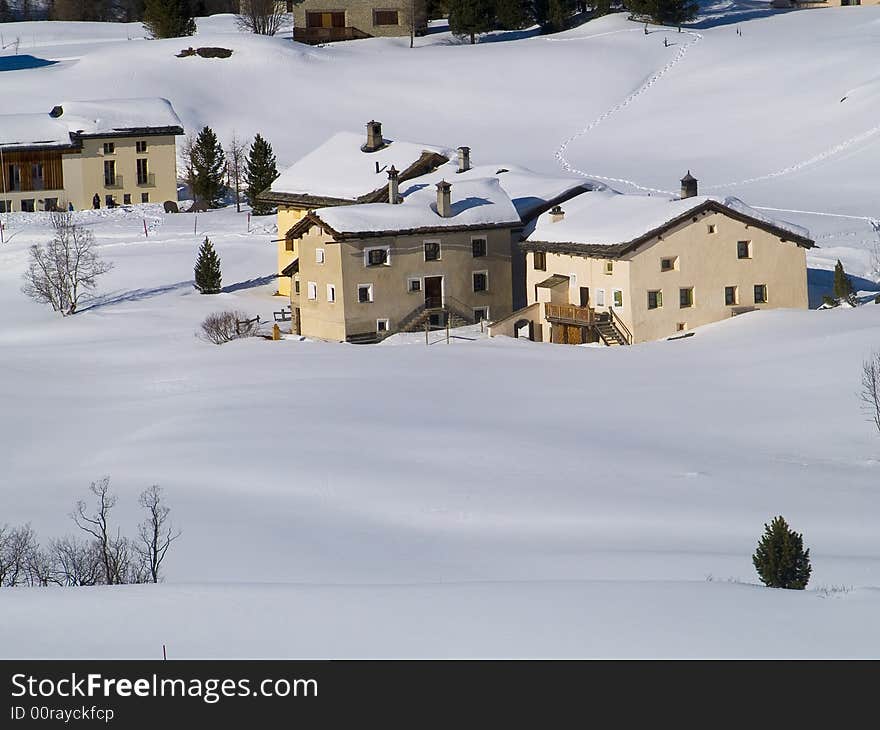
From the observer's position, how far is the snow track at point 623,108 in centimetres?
8644

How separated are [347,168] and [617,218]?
14.3 metres

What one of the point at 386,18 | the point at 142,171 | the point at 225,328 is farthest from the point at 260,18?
the point at 225,328

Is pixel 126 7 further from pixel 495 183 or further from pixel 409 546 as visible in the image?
pixel 409 546

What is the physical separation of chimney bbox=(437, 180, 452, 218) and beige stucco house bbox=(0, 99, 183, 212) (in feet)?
101

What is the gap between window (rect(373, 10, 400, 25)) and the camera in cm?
11912

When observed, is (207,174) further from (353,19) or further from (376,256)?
(353,19)

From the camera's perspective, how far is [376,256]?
5662 cm

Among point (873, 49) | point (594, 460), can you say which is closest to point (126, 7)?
point (873, 49)

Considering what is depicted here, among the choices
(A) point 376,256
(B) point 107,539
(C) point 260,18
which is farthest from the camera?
(C) point 260,18

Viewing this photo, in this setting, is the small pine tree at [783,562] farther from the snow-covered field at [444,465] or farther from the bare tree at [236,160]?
the bare tree at [236,160]

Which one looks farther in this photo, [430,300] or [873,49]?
[873,49]

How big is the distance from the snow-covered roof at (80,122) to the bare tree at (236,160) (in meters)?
3.97

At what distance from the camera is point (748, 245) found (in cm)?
5472

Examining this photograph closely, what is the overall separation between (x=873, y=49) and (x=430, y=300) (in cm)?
5542
